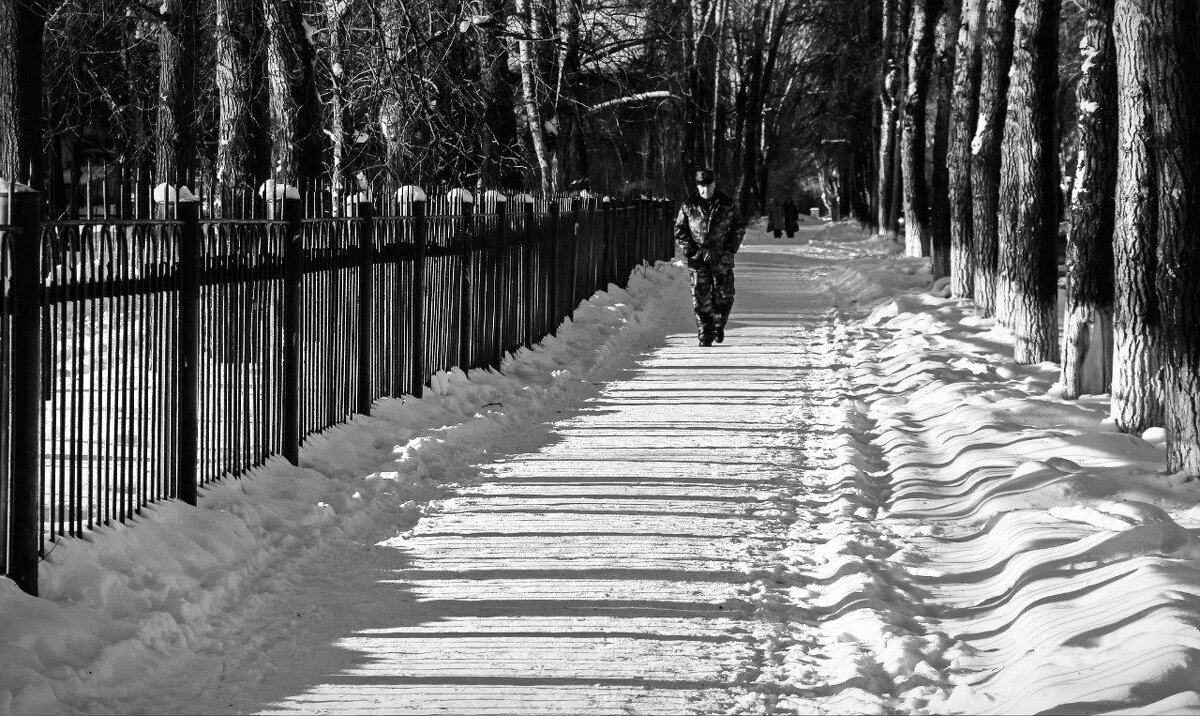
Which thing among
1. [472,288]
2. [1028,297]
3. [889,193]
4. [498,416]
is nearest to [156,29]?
[472,288]

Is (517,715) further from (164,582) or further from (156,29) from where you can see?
(156,29)

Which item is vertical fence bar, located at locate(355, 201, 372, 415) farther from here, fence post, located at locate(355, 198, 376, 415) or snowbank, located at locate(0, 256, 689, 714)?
snowbank, located at locate(0, 256, 689, 714)

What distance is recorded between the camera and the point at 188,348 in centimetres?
718

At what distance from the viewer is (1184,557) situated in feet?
20.6

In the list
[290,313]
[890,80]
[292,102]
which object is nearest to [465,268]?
[292,102]

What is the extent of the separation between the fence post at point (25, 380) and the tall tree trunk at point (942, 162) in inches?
829

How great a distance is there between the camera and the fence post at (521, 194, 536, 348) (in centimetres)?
1472

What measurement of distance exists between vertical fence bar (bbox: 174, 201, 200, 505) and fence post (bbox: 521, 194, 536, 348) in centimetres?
758

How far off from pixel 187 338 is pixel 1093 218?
26.2ft

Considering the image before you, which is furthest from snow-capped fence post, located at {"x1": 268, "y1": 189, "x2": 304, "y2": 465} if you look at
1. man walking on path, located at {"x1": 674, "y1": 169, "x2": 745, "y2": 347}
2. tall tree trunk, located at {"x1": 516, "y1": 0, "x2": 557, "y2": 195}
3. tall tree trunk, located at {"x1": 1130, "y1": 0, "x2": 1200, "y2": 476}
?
tall tree trunk, located at {"x1": 516, "y1": 0, "x2": 557, "y2": 195}

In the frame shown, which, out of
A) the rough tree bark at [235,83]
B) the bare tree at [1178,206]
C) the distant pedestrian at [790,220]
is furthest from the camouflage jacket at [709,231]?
the distant pedestrian at [790,220]

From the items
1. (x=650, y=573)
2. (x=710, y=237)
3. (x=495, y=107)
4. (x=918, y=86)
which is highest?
(x=918, y=86)

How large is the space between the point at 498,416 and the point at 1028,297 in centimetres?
619

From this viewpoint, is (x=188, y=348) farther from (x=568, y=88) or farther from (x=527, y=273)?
(x=568, y=88)
